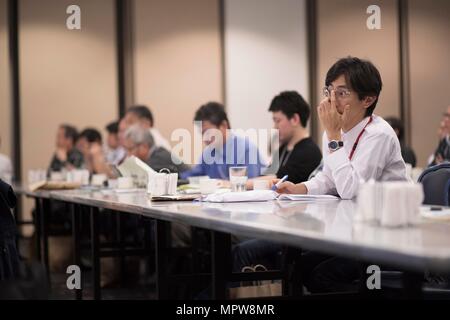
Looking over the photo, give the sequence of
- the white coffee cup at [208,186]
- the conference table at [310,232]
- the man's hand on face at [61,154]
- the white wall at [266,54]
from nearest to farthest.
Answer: the conference table at [310,232] < the white coffee cup at [208,186] < the man's hand on face at [61,154] < the white wall at [266,54]

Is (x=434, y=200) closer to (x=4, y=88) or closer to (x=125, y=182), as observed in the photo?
(x=125, y=182)

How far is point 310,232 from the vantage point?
5.40 feet

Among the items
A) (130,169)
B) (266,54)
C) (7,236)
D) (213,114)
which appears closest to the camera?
(7,236)

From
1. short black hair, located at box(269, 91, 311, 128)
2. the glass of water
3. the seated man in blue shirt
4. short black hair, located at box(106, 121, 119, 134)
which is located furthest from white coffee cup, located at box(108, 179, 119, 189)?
short black hair, located at box(106, 121, 119, 134)

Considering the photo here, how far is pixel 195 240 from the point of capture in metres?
3.98

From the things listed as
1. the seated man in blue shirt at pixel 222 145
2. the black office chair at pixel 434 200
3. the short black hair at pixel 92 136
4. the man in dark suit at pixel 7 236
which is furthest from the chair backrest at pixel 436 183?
the short black hair at pixel 92 136

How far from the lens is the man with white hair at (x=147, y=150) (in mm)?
5031

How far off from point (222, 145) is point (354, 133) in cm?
194

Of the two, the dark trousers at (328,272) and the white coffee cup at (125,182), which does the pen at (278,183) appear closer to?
the dark trousers at (328,272)

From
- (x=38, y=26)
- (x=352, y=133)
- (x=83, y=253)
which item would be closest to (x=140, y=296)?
(x=83, y=253)

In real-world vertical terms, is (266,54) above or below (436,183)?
above

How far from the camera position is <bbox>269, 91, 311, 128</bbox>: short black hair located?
4.29 m

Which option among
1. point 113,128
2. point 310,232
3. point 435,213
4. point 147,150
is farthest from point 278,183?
point 113,128

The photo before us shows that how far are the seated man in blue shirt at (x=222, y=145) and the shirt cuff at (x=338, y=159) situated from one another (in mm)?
1804
